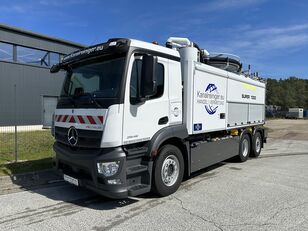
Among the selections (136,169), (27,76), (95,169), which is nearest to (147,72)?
(136,169)

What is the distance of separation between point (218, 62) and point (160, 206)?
462 cm

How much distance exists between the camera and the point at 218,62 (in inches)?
342

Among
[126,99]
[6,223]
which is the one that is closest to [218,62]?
[126,99]

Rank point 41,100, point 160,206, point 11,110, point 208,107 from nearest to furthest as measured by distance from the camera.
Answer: point 160,206, point 208,107, point 11,110, point 41,100

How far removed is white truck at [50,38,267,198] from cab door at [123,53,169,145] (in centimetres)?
2

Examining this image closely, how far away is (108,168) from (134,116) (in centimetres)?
99

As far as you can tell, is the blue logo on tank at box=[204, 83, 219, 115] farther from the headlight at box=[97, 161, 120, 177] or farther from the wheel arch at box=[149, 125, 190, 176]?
the headlight at box=[97, 161, 120, 177]

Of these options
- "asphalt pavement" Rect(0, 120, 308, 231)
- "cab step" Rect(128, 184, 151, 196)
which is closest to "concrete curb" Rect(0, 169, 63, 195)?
"asphalt pavement" Rect(0, 120, 308, 231)

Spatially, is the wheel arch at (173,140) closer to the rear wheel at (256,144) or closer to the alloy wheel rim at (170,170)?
the alloy wheel rim at (170,170)

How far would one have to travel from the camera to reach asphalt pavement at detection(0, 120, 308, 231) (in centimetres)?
472

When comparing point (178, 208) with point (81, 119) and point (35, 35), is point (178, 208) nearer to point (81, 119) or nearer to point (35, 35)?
point (81, 119)

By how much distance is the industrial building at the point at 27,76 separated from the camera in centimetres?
2078

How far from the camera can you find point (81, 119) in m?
5.65

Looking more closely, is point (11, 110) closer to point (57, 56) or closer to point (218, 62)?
point (57, 56)
